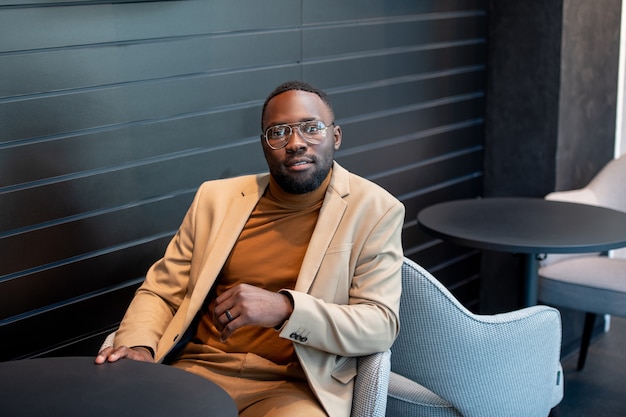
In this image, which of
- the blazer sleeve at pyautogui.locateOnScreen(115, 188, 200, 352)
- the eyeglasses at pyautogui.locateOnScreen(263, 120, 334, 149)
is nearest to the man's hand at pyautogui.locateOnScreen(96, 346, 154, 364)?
the blazer sleeve at pyautogui.locateOnScreen(115, 188, 200, 352)

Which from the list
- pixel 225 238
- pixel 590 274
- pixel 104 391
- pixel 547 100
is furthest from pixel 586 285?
pixel 104 391

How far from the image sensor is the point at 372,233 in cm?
261

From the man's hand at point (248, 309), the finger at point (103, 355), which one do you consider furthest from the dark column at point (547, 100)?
the finger at point (103, 355)

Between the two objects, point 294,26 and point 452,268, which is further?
point 452,268

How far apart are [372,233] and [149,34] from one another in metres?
1.06

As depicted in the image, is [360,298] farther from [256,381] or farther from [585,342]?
[585,342]

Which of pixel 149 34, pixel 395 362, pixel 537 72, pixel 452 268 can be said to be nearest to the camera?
pixel 395 362

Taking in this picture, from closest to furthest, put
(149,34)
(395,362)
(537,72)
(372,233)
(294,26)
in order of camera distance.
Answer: (372,233) < (395,362) < (149,34) < (294,26) < (537,72)

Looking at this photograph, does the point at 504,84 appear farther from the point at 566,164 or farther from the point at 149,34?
the point at 149,34

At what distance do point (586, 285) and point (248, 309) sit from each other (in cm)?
213

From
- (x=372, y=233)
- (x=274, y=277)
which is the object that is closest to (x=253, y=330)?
(x=274, y=277)

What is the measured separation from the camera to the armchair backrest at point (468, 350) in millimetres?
2674

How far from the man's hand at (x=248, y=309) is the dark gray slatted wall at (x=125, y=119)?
31.6 inches

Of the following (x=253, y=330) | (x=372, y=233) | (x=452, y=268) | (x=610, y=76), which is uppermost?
(x=610, y=76)
